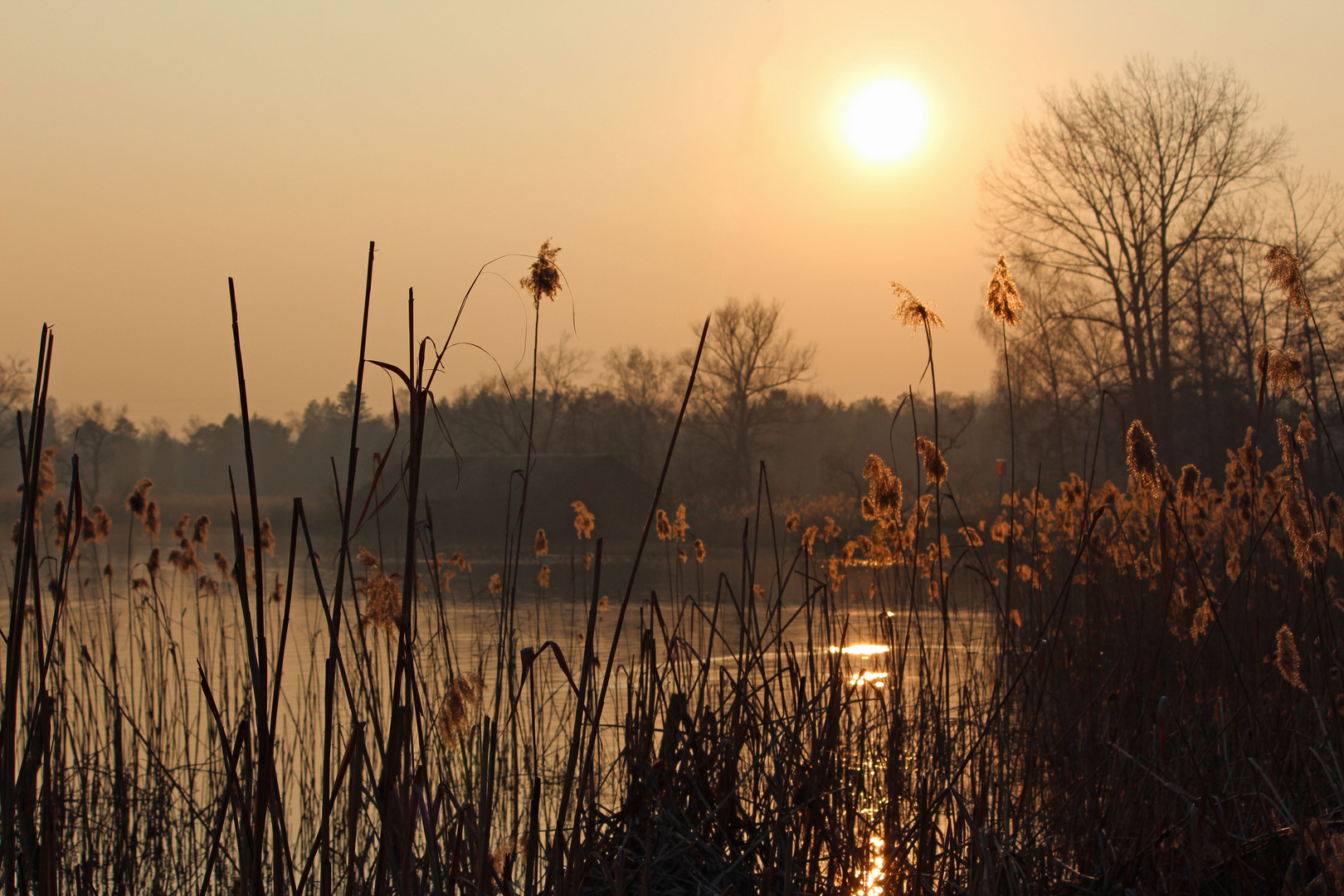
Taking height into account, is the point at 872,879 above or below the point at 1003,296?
below

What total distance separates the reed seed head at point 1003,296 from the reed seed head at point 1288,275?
483 millimetres

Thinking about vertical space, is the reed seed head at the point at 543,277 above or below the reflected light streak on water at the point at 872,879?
above

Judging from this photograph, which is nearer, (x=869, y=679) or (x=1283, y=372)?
(x=1283, y=372)

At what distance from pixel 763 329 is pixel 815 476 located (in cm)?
3096

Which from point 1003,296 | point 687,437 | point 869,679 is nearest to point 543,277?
point 1003,296

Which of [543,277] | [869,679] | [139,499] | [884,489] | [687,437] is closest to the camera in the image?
[543,277]

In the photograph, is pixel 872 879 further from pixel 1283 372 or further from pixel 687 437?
pixel 687 437

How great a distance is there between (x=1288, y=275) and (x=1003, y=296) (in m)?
0.53

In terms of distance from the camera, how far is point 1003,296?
7.26 ft

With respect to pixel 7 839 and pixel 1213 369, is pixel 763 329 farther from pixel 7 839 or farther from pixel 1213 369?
pixel 7 839

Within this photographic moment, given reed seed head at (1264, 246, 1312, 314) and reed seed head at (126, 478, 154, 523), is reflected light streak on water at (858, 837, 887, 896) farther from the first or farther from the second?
reed seed head at (126, 478, 154, 523)

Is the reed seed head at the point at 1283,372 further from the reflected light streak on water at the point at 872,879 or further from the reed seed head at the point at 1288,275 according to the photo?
the reflected light streak on water at the point at 872,879

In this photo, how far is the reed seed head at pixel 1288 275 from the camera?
6.58 feet

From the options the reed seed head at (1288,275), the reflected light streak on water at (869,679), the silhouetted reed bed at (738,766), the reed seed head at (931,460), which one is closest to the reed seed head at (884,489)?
the silhouetted reed bed at (738,766)
